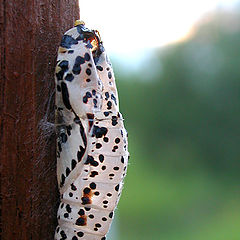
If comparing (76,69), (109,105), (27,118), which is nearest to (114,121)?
(109,105)

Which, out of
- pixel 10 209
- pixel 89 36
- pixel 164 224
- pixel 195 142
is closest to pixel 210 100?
pixel 195 142

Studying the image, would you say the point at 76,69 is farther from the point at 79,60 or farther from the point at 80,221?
the point at 80,221

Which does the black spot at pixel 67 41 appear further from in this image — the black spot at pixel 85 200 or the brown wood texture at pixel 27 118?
the black spot at pixel 85 200

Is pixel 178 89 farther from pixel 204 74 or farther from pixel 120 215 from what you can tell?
pixel 120 215

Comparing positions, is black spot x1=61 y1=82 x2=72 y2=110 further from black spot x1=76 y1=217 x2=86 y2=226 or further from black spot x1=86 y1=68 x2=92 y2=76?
black spot x1=76 y1=217 x2=86 y2=226

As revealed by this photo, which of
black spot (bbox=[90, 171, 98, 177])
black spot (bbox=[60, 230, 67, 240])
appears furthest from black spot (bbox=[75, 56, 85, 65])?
black spot (bbox=[60, 230, 67, 240])

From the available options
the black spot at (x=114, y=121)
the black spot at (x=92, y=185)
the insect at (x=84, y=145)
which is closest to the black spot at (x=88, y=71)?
the insect at (x=84, y=145)
